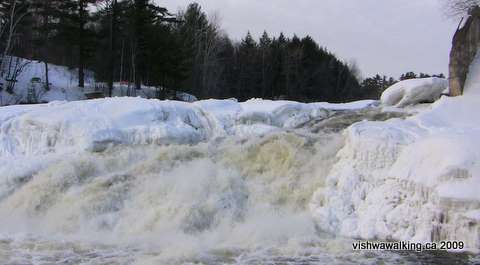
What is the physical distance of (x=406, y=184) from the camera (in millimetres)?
6867

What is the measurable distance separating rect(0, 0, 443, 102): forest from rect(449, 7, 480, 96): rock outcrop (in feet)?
58.4

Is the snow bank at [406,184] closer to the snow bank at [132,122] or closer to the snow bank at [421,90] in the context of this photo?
the snow bank at [421,90]

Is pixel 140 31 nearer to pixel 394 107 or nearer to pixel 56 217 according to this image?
pixel 394 107

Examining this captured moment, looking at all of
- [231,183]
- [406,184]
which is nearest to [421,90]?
[406,184]

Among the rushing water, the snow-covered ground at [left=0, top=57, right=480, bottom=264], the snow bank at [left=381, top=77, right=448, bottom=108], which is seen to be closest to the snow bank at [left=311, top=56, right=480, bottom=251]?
the snow-covered ground at [left=0, top=57, right=480, bottom=264]

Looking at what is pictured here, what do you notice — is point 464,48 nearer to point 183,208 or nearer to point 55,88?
point 183,208

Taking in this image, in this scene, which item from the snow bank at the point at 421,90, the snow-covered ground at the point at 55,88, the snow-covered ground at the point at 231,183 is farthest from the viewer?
the snow-covered ground at the point at 55,88

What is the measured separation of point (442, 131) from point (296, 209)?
266 cm

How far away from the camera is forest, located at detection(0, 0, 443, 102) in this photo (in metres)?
26.4

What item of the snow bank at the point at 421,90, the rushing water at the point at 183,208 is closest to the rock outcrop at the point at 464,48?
the snow bank at the point at 421,90

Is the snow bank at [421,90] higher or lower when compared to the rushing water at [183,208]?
higher

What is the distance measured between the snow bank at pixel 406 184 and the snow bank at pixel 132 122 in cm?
357

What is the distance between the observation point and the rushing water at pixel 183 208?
20.5 feet

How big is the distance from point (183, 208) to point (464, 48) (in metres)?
7.36
